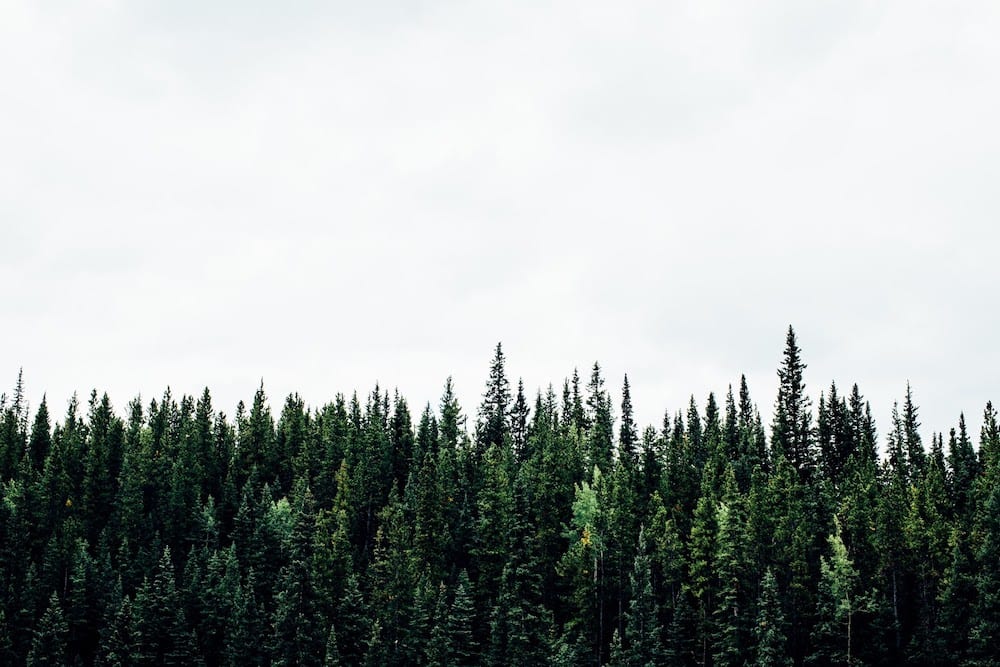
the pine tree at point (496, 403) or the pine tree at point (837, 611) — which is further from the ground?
the pine tree at point (496, 403)

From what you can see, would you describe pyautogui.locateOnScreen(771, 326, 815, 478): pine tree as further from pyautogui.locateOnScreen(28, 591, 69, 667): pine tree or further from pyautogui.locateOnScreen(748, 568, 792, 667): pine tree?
pyautogui.locateOnScreen(28, 591, 69, 667): pine tree

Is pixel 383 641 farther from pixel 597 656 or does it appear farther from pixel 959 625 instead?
pixel 959 625

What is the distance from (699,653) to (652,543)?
14124mm

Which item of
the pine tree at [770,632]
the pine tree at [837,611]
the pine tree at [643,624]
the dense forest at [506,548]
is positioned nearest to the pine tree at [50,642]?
the dense forest at [506,548]

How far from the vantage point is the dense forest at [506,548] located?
92625 millimetres

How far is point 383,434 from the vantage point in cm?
14900

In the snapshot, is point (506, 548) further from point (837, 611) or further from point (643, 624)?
point (837, 611)

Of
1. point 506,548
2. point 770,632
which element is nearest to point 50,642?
point 506,548

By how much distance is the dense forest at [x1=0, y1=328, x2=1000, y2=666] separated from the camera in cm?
9262

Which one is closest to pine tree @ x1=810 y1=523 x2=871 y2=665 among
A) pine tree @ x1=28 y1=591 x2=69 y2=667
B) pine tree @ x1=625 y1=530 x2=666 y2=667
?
pine tree @ x1=625 y1=530 x2=666 y2=667

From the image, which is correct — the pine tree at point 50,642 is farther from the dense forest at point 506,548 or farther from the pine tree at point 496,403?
the pine tree at point 496,403

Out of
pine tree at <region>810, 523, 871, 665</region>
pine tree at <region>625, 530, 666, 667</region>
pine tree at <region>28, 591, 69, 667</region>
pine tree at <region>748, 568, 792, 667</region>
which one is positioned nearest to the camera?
pine tree at <region>748, 568, 792, 667</region>

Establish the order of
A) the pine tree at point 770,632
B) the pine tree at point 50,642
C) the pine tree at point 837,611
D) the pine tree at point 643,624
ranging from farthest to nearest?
the pine tree at point 50,642, the pine tree at point 643,624, the pine tree at point 837,611, the pine tree at point 770,632

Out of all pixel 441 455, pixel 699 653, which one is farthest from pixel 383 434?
pixel 699 653
